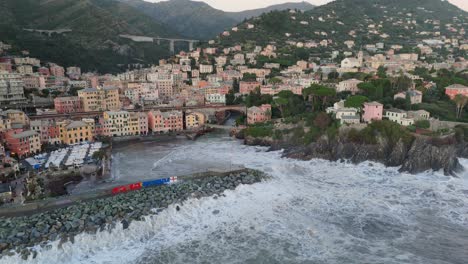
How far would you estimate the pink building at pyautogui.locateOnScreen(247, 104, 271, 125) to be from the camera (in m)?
39.4

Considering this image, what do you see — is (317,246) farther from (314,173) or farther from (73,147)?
(73,147)

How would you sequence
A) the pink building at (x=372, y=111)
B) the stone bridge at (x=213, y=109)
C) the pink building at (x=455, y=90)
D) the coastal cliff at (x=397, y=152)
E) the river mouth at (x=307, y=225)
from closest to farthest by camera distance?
the river mouth at (x=307, y=225) < the coastal cliff at (x=397, y=152) < the pink building at (x=372, y=111) < the pink building at (x=455, y=90) < the stone bridge at (x=213, y=109)

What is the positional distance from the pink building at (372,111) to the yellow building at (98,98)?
27162mm

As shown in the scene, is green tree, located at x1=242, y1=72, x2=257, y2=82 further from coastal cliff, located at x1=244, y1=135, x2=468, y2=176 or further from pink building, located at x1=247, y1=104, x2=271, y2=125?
coastal cliff, located at x1=244, y1=135, x2=468, y2=176

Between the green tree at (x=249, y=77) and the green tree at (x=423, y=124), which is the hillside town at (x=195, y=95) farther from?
the green tree at (x=249, y=77)

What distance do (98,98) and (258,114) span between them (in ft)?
61.2

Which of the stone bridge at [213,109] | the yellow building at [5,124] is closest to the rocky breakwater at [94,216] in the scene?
the yellow building at [5,124]

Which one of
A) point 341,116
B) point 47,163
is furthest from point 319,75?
point 47,163

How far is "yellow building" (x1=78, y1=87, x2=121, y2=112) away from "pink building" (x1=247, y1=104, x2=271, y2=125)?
51.3 ft

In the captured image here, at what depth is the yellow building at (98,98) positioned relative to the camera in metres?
42.5

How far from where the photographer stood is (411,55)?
6781 cm

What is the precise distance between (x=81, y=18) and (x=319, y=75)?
6978 cm

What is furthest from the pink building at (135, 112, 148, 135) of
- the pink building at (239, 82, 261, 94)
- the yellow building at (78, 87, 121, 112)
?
the pink building at (239, 82, 261, 94)

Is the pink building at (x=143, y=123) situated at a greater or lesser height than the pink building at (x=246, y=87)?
lesser
